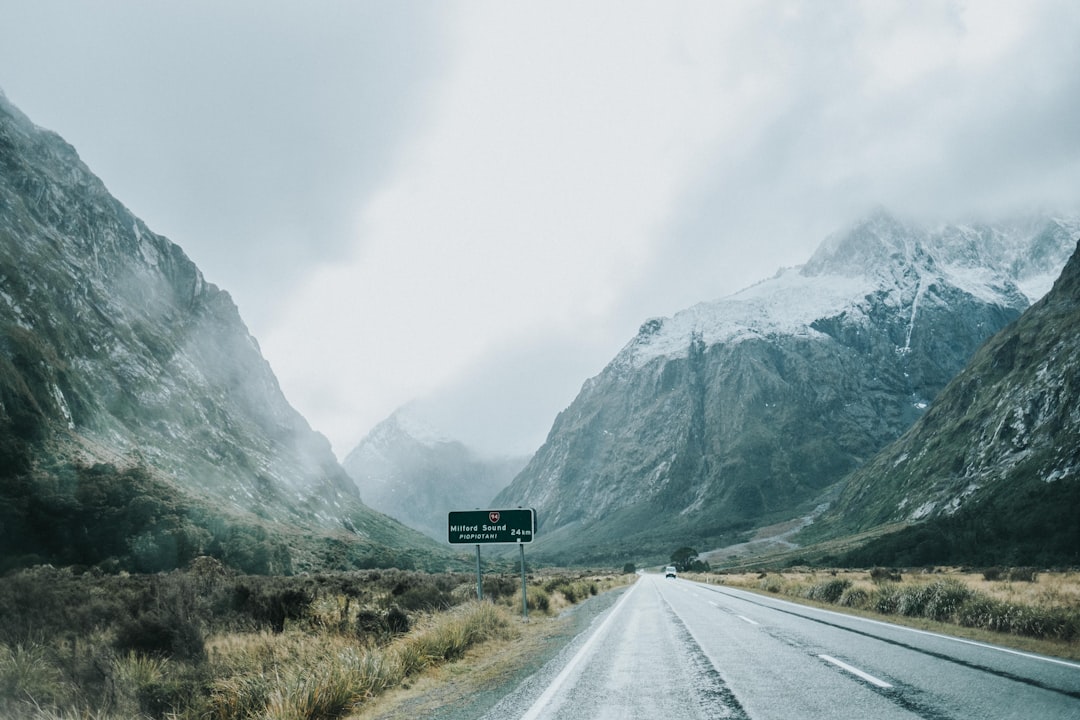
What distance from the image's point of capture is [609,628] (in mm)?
17422

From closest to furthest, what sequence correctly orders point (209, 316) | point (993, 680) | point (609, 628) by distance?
point (993, 680) < point (609, 628) < point (209, 316)

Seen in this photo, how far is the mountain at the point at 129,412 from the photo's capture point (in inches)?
2249

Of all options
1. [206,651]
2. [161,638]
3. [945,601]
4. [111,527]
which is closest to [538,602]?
[945,601]

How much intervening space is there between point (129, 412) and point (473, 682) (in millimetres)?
106711

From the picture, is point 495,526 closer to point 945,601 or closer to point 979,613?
point 945,601

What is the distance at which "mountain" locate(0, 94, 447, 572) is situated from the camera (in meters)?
57.1

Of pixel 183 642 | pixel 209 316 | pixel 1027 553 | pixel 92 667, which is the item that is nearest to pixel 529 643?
pixel 183 642

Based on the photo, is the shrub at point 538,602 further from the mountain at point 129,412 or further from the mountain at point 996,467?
the mountain at point 996,467

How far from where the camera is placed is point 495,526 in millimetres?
19984

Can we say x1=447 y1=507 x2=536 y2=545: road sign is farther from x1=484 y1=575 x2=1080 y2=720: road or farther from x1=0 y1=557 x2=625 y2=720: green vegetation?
x1=484 y1=575 x2=1080 y2=720: road

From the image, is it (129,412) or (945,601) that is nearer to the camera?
(945,601)

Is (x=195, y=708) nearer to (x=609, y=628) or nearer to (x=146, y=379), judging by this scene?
(x=609, y=628)

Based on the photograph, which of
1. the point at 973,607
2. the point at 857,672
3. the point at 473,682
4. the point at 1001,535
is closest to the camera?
the point at 857,672

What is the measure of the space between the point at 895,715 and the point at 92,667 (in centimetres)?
1050
